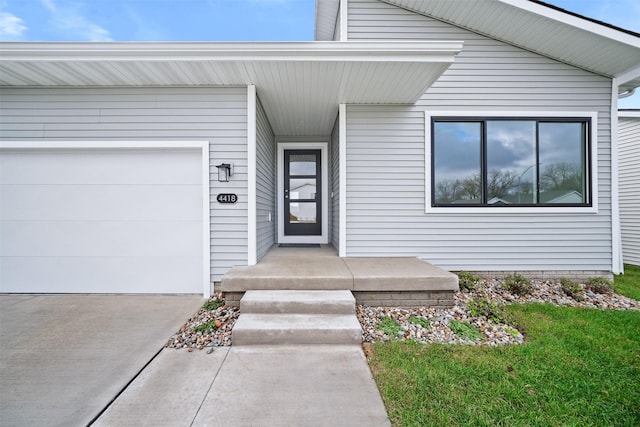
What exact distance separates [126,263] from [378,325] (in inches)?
135

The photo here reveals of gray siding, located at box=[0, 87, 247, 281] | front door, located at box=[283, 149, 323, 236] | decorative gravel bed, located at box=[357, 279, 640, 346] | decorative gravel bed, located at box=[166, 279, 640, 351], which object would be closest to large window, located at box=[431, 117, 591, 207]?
decorative gravel bed, located at box=[357, 279, 640, 346]

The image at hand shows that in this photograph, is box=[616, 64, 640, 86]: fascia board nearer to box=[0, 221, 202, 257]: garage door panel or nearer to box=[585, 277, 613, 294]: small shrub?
box=[585, 277, 613, 294]: small shrub

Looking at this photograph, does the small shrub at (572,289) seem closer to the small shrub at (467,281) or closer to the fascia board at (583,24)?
the small shrub at (467,281)

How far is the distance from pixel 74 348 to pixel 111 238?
1.77 metres

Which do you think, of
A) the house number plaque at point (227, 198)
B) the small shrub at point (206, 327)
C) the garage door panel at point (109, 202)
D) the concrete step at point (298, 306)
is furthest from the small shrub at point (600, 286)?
the garage door panel at point (109, 202)

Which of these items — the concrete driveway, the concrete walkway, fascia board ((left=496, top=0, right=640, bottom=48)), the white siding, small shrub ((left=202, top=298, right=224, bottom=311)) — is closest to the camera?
the concrete walkway

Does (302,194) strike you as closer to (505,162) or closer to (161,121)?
(161,121)

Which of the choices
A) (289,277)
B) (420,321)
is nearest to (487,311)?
(420,321)

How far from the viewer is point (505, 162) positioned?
164 inches

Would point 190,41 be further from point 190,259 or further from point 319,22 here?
point 319,22

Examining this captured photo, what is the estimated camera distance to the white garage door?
147 inches

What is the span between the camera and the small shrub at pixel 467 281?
368cm

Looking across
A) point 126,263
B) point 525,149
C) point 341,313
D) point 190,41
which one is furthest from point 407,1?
point 126,263

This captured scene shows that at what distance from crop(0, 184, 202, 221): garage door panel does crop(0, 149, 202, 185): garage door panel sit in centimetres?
10
